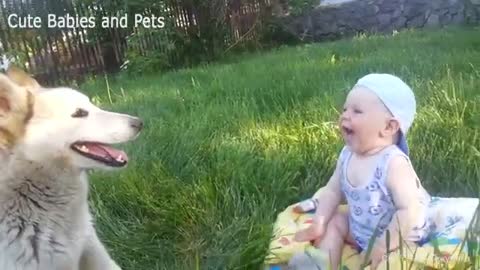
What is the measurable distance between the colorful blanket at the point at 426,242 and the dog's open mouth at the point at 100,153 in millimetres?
614

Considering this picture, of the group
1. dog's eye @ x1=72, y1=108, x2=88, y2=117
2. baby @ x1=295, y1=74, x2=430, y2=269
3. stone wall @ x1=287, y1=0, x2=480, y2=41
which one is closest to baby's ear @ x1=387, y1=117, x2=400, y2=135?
baby @ x1=295, y1=74, x2=430, y2=269

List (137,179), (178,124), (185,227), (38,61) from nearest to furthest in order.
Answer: (185,227) < (137,179) < (178,124) < (38,61)

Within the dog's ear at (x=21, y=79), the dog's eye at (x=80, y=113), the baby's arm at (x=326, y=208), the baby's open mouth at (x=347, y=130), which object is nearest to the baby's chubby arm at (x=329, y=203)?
the baby's arm at (x=326, y=208)

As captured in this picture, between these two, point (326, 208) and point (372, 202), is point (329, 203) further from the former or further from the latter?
point (372, 202)

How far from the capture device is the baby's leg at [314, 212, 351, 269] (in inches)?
89.2

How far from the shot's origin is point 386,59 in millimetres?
4988

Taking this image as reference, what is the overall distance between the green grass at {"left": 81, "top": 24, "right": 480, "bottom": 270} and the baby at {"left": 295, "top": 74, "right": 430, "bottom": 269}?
1.24 feet

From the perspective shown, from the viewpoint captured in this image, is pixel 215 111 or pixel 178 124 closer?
pixel 178 124

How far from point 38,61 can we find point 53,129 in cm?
557

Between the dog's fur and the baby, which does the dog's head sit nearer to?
the dog's fur

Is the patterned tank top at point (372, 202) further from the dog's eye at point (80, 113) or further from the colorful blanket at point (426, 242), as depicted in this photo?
the dog's eye at point (80, 113)

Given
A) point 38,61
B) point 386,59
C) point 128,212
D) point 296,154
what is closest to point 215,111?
point 296,154

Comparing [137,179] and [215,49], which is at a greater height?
[137,179]

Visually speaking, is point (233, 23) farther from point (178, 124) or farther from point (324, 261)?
point (324, 261)
